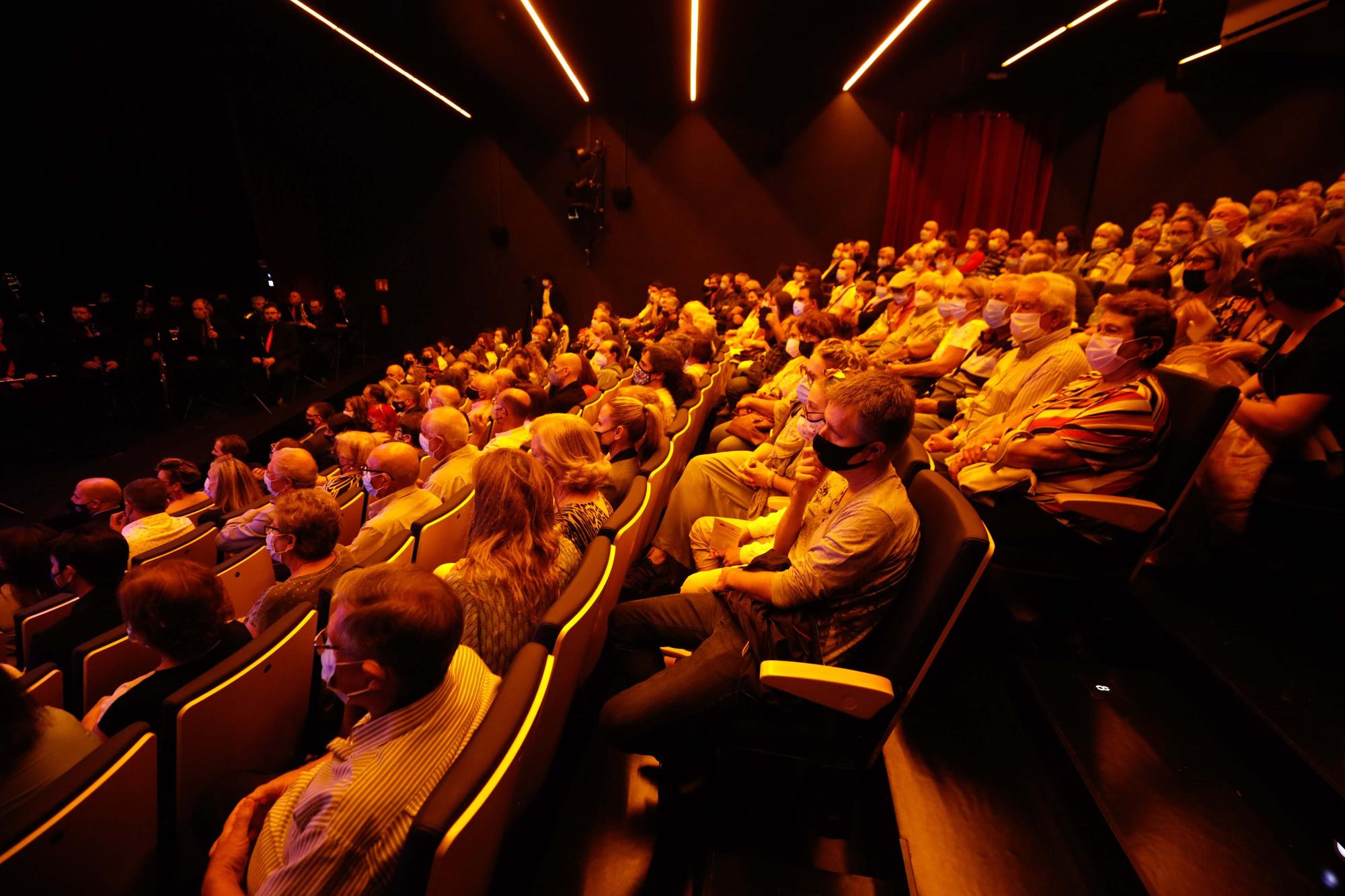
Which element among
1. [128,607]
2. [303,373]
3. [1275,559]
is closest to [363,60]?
[303,373]

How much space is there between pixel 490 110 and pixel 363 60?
3.07 meters

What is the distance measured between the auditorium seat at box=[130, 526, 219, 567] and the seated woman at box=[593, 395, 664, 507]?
1.67 m

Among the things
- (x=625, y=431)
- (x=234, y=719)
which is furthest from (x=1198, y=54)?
(x=234, y=719)

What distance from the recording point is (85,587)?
2.07 metres

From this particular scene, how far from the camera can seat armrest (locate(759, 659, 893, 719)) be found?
1284mm

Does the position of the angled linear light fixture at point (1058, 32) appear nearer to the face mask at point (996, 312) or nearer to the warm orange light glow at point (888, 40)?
the warm orange light glow at point (888, 40)

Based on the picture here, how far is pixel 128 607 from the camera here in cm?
143

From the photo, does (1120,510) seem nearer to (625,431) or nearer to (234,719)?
(625,431)

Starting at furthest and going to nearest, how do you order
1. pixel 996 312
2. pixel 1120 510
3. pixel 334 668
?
pixel 996 312, pixel 1120 510, pixel 334 668

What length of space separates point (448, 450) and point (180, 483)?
1.76 metres

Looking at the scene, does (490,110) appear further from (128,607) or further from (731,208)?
(128,607)

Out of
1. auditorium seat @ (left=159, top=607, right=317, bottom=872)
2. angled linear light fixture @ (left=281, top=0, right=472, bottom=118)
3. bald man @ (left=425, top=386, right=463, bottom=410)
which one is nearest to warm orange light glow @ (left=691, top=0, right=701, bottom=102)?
angled linear light fixture @ (left=281, top=0, right=472, bottom=118)

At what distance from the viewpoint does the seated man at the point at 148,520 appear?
278cm

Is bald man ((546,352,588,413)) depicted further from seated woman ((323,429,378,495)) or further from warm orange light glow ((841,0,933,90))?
warm orange light glow ((841,0,933,90))
